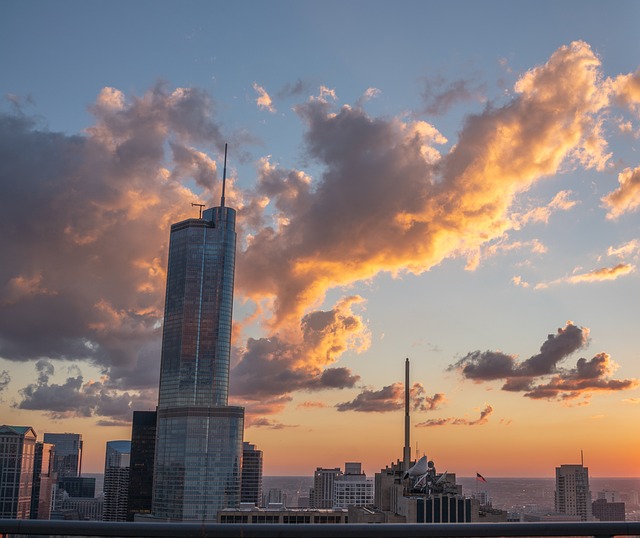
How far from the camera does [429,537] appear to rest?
5.62 meters

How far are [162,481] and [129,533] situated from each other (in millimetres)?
197043

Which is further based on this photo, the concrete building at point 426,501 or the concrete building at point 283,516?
the concrete building at point 283,516

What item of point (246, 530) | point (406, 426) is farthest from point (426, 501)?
point (246, 530)

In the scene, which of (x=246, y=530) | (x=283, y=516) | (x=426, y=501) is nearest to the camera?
(x=246, y=530)

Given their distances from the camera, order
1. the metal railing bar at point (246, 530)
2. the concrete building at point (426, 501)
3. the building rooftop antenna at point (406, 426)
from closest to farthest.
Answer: the metal railing bar at point (246, 530) < the concrete building at point (426, 501) < the building rooftop antenna at point (406, 426)

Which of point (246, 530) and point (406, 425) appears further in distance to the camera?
point (406, 425)

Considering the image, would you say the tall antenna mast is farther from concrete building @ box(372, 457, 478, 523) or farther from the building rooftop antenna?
concrete building @ box(372, 457, 478, 523)

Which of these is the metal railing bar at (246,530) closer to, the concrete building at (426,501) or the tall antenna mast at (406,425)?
the concrete building at (426,501)

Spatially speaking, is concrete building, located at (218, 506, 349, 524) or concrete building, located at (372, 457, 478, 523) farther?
concrete building, located at (218, 506, 349, 524)

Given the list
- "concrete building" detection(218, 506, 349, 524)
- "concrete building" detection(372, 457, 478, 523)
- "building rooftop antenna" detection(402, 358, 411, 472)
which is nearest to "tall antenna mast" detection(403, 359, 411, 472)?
"building rooftop antenna" detection(402, 358, 411, 472)

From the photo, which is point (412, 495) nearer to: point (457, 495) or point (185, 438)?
point (457, 495)

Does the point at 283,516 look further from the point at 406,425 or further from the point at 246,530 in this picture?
the point at 246,530

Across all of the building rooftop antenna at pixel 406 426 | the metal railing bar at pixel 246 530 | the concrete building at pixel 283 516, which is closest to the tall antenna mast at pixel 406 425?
the building rooftop antenna at pixel 406 426

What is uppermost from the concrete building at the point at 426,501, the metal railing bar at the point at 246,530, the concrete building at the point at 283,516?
the metal railing bar at the point at 246,530
